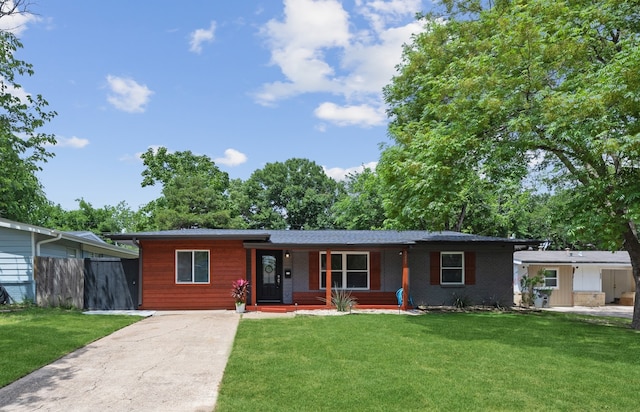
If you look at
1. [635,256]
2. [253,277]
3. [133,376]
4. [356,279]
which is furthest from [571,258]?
[133,376]

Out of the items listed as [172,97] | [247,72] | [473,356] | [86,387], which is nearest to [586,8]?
[473,356]

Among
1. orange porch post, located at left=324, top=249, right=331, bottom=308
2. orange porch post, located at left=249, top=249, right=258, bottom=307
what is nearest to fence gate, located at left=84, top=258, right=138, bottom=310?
orange porch post, located at left=249, top=249, right=258, bottom=307

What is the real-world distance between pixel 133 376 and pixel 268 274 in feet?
33.0

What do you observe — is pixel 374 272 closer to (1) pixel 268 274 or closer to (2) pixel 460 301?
(2) pixel 460 301

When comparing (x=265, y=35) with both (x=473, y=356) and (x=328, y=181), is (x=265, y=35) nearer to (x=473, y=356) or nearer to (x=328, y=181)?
(x=473, y=356)

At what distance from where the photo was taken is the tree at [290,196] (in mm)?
41750

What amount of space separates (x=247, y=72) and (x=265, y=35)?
8.95 feet

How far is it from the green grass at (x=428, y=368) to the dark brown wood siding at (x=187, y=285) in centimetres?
385

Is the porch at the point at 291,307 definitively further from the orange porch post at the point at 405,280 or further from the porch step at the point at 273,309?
the orange porch post at the point at 405,280

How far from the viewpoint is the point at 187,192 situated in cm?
Answer: 3684

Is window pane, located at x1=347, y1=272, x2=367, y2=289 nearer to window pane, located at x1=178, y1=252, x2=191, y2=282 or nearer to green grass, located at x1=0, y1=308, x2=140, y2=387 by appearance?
window pane, located at x1=178, y1=252, x2=191, y2=282

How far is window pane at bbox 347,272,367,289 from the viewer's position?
666 inches

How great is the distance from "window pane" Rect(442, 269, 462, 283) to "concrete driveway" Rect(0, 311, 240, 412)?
31.0 feet

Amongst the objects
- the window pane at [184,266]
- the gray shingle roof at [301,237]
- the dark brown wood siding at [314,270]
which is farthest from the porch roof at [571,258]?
the window pane at [184,266]
